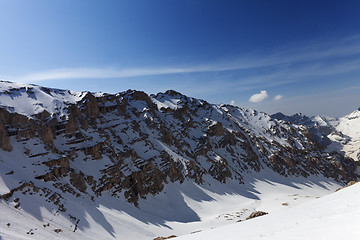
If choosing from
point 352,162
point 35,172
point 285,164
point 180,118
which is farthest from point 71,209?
point 352,162

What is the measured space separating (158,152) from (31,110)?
51.2 meters

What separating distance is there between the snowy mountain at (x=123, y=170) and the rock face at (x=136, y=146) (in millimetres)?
395

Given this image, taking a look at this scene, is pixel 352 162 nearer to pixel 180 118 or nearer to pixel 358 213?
pixel 180 118

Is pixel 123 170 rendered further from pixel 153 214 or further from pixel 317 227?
pixel 317 227

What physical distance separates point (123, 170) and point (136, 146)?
1729 cm

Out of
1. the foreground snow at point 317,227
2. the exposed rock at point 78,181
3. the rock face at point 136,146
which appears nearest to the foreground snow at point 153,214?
the foreground snow at point 317,227

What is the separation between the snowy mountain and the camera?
134 ft

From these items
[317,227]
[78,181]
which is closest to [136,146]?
[78,181]

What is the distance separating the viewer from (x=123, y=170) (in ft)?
225

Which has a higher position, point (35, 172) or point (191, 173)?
point (35, 172)

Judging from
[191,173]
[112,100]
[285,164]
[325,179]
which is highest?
[112,100]

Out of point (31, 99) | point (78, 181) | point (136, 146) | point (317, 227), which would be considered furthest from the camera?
point (136, 146)

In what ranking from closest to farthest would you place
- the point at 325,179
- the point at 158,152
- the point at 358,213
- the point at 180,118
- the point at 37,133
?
the point at 358,213
the point at 37,133
the point at 158,152
the point at 180,118
the point at 325,179

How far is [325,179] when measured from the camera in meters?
139
